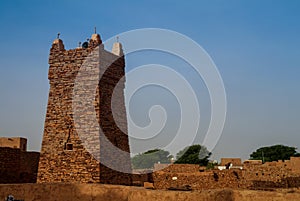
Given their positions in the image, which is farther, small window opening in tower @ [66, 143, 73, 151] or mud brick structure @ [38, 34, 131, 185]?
small window opening in tower @ [66, 143, 73, 151]

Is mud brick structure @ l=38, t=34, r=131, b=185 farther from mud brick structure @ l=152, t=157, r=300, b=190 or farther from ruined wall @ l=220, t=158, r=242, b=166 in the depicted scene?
ruined wall @ l=220, t=158, r=242, b=166

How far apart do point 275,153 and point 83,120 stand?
47262 mm

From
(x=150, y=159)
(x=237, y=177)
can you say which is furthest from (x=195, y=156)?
(x=237, y=177)

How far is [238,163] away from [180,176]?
1076 cm

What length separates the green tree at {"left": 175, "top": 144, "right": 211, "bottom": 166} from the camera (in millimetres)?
47469

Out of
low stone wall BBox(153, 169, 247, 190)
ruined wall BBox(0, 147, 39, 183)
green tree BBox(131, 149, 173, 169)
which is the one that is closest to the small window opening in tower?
ruined wall BBox(0, 147, 39, 183)

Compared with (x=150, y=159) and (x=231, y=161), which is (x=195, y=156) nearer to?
(x=150, y=159)

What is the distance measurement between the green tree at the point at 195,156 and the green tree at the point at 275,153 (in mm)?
9261

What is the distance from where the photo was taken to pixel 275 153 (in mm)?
53469

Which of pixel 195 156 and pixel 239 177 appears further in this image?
pixel 195 156

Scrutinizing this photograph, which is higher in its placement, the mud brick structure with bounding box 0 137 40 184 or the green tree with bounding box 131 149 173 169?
the green tree with bounding box 131 149 173 169

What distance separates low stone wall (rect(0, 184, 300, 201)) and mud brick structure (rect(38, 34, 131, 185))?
2442 millimetres

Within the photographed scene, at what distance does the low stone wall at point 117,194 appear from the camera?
5.66 m

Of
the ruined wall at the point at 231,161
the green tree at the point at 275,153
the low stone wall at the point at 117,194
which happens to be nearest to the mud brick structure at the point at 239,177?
the ruined wall at the point at 231,161
